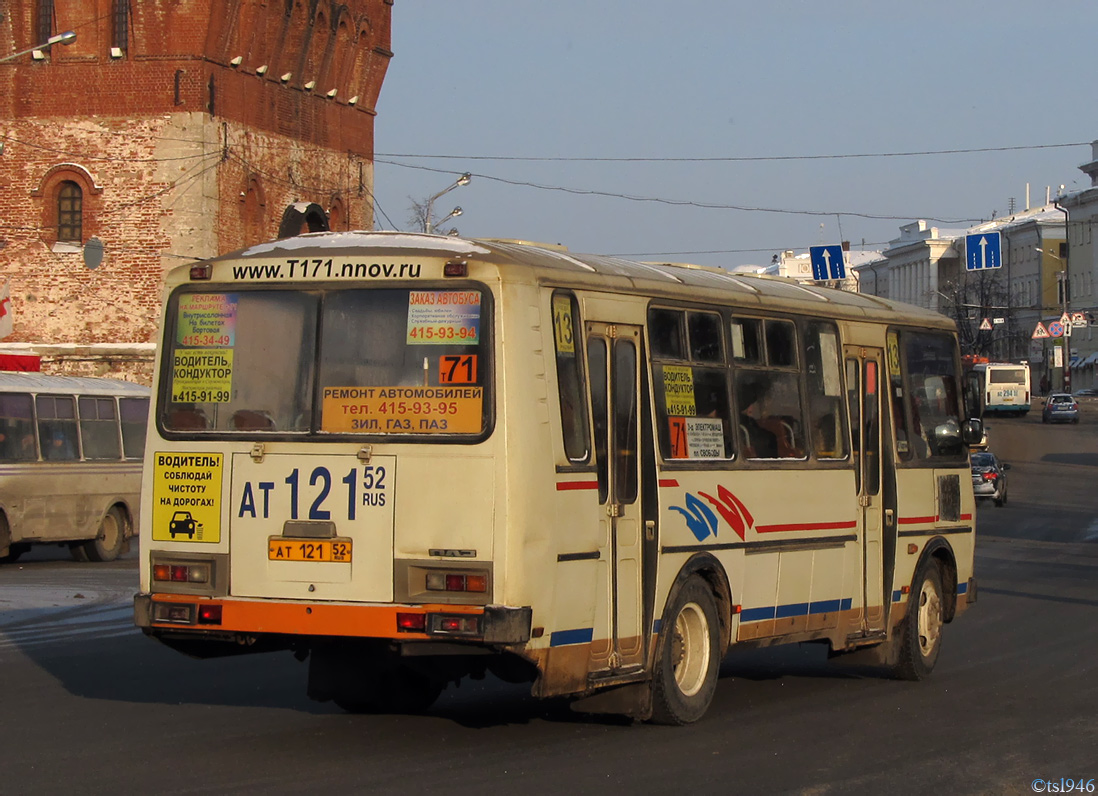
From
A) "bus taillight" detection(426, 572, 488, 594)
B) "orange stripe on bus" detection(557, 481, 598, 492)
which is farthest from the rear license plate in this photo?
"orange stripe on bus" detection(557, 481, 598, 492)

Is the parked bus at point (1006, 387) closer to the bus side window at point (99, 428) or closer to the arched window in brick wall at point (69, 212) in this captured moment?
the arched window in brick wall at point (69, 212)

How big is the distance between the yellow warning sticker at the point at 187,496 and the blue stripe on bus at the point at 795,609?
342 cm

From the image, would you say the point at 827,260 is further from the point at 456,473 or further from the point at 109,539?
the point at 456,473

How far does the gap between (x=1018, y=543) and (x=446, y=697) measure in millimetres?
21928

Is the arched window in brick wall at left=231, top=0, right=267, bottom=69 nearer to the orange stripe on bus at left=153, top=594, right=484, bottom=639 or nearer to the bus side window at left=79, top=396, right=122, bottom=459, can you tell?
the bus side window at left=79, top=396, right=122, bottom=459

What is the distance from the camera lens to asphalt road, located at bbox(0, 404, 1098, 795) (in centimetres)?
838

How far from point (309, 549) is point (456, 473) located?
0.90 meters

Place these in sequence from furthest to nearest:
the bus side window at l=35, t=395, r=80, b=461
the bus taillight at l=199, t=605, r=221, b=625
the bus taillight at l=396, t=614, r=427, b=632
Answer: the bus side window at l=35, t=395, r=80, b=461 < the bus taillight at l=199, t=605, r=221, b=625 < the bus taillight at l=396, t=614, r=427, b=632

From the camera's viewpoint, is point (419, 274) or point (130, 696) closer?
point (419, 274)

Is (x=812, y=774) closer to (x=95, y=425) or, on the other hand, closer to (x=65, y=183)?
(x=95, y=425)

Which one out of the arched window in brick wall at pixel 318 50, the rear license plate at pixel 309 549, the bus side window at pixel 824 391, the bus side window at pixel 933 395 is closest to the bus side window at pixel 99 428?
the bus side window at pixel 933 395

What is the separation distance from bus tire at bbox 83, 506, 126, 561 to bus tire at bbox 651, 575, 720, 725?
648 inches

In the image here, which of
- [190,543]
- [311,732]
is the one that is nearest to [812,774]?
[311,732]

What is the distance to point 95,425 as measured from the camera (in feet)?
82.7
